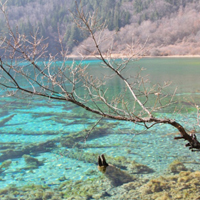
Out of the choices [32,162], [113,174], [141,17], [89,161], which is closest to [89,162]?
[89,161]

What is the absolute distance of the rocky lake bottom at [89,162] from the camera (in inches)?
215

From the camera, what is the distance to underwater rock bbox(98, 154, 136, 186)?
5.87 m

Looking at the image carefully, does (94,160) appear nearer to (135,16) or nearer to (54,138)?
(54,138)

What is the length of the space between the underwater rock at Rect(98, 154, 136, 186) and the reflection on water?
107 mm

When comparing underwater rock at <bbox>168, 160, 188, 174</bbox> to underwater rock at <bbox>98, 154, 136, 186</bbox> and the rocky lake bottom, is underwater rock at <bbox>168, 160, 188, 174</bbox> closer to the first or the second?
the rocky lake bottom

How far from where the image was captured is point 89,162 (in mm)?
7066

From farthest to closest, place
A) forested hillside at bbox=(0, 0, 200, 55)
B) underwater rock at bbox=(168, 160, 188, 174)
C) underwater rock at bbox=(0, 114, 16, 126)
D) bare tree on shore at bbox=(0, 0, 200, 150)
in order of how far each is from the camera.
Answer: forested hillside at bbox=(0, 0, 200, 55), underwater rock at bbox=(0, 114, 16, 126), underwater rock at bbox=(168, 160, 188, 174), bare tree on shore at bbox=(0, 0, 200, 150)

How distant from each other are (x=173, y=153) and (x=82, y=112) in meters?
6.07

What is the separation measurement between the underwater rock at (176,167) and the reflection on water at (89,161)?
2 cm

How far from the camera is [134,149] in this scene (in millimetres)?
7785

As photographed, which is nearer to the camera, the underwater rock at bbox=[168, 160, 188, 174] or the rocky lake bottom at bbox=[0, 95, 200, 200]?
the rocky lake bottom at bbox=[0, 95, 200, 200]

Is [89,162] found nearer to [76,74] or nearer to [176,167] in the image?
[176,167]

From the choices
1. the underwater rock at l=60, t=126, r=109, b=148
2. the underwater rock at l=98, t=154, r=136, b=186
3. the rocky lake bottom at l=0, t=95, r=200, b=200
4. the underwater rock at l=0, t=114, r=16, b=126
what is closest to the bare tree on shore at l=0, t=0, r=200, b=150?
the rocky lake bottom at l=0, t=95, r=200, b=200

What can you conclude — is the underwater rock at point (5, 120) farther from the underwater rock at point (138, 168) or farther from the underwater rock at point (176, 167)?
the underwater rock at point (176, 167)
